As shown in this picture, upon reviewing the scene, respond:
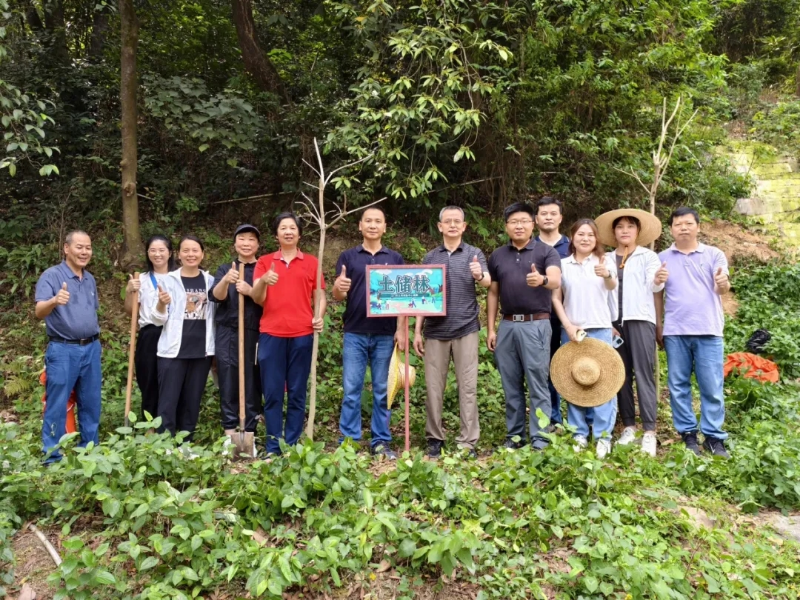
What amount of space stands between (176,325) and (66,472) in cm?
168

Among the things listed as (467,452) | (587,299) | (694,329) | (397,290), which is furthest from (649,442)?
(397,290)

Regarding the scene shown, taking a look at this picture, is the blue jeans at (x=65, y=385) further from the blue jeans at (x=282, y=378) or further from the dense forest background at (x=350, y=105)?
the dense forest background at (x=350, y=105)

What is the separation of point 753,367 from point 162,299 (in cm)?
626

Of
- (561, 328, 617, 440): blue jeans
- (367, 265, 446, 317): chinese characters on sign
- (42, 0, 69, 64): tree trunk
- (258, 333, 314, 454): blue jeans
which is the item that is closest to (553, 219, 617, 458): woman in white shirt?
(561, 328, 617, 440): blue jeans

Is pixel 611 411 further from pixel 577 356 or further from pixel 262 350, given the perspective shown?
pixel 262 350

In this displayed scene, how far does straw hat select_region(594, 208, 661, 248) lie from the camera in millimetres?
5465

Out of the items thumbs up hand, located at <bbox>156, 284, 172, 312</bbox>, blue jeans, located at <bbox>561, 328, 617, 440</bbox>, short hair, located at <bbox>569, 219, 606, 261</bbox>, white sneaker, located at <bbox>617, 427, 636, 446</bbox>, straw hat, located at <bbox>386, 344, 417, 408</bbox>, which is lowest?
white sneaker, located at <bbox>617, 427, 636, 446</bbox>

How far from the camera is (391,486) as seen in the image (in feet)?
12.8

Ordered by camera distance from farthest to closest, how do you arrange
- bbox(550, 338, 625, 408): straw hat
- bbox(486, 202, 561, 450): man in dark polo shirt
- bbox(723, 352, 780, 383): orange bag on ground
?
bbox(723, 352, 780, 383): orange bag on ground
bbox(486, 202, 561, 450): man in dark polo shirt
bbox(550, 338, 625, 408): straw hat

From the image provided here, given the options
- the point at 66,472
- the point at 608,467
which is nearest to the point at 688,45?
the point at 608,467

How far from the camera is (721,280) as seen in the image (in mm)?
5008

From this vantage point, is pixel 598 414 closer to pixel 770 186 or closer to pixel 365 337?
pixel 365 337

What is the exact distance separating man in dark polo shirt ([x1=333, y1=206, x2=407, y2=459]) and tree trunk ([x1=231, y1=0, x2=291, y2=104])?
17.4ft

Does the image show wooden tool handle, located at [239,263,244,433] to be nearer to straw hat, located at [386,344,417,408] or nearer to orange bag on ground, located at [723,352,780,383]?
straw hat, located at [386,344,417,408]
